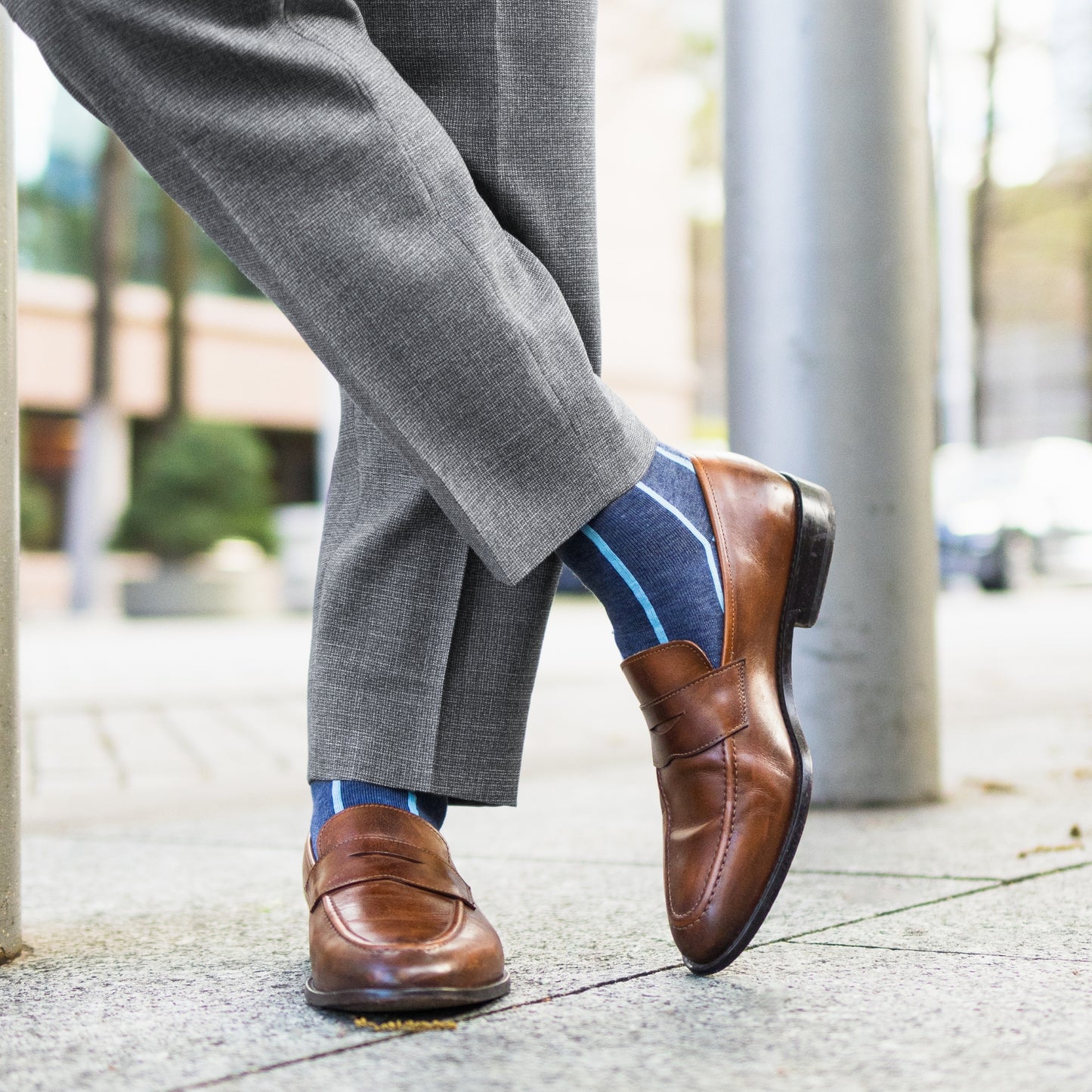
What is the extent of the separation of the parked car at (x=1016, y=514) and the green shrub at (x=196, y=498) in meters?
6.69

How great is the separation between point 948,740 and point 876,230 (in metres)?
1.49

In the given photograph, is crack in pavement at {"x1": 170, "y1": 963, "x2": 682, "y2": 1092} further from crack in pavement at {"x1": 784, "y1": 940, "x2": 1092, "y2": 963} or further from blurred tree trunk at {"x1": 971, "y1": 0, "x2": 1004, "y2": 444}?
blurred tree trunk at {"x1": 971, "y1": 0, "x2": 1004, "y2": 444}

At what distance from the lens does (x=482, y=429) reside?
125 centimetres

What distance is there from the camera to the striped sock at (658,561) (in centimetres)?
132

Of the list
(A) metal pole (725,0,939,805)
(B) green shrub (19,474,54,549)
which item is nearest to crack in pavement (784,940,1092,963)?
(A) metal pole (725,0,939,805)

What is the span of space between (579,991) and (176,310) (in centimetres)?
1501

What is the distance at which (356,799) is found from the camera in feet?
4.66

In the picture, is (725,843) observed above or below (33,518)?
above

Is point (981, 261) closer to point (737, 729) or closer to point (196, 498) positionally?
point (196, 498)

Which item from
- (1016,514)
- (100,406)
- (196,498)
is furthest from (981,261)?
(100,406)

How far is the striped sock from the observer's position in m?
1.32

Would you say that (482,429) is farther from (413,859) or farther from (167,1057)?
(167,1057)

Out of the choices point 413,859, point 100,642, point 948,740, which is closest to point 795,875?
point 413,859

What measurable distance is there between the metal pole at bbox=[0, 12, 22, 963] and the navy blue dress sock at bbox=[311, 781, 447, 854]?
1.17ft
